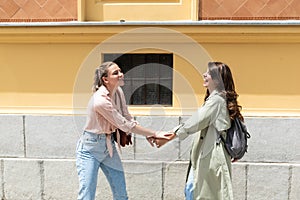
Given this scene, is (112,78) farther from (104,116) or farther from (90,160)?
(90,160)

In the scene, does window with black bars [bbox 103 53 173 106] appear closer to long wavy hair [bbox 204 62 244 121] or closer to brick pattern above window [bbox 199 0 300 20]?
brick pattern above window [bbox 199 0 300 20]

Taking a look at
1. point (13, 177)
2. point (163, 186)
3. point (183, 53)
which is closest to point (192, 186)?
point (163, 186)

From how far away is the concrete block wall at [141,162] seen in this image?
181 inches

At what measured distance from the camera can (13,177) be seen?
491cm

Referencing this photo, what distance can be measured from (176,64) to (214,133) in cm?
153

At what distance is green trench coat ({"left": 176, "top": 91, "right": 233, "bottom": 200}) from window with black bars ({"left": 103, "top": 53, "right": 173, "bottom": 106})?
4.58ft

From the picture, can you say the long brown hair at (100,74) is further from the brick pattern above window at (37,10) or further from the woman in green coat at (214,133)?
the brick pattern above window at (37,10)

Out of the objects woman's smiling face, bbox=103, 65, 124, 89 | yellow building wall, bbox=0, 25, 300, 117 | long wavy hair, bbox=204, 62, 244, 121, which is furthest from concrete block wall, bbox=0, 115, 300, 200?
long wavy hair, bbox=204, 62, 244, 121

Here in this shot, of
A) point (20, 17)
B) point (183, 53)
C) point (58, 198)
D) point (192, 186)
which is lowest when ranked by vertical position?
point (58, 198)

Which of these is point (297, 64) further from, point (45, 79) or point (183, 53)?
point (45, 79)

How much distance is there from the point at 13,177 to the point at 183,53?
8.10ft

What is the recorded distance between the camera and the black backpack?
3369mm

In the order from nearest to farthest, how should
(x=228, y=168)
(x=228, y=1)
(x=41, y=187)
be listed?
(x=228, y=168), (x=228, y=1), (x=41, y=187)

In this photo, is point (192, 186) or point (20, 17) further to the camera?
point (20, 17)
